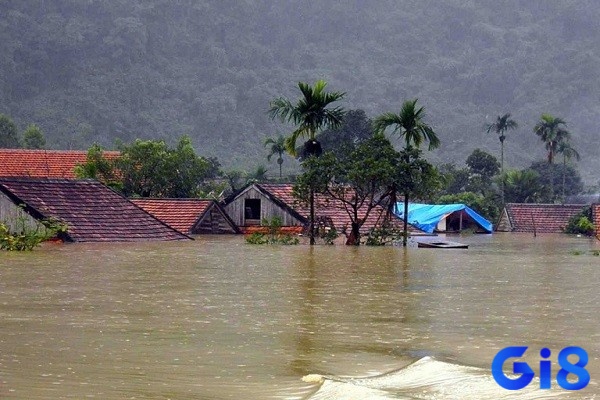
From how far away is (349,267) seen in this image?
19.6 metres

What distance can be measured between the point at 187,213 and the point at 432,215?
45.1 feet

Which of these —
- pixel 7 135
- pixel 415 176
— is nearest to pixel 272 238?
pixel 415 176

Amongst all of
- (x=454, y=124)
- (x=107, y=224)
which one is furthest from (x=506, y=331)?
(x=454, y=124)

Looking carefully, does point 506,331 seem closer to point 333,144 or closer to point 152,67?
point 333,144

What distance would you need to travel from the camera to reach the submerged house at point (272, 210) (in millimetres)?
36031

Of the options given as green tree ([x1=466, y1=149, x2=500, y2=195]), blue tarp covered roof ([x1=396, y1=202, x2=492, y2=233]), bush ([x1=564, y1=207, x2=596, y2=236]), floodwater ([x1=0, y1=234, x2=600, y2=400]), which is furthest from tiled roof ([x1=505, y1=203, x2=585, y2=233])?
floodwater ([x1=0, y1=234, x2=600, y2=400])

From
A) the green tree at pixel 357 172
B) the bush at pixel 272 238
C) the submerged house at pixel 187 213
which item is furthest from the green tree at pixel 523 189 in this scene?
the green tree at pixel 357 172

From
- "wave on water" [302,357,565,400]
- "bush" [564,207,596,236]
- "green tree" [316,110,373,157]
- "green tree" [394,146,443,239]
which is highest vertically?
"green tree" [316,110,373,157]

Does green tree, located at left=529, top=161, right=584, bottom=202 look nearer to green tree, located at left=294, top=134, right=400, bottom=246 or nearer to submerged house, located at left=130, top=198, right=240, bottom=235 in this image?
submerged house, located at left=130, top=198, right=240, bottom=235

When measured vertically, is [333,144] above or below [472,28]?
below

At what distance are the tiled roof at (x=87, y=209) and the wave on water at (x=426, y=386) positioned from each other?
60.6 feet

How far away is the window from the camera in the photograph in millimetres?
37812

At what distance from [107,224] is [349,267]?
9856 mm

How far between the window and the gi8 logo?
2801cm
